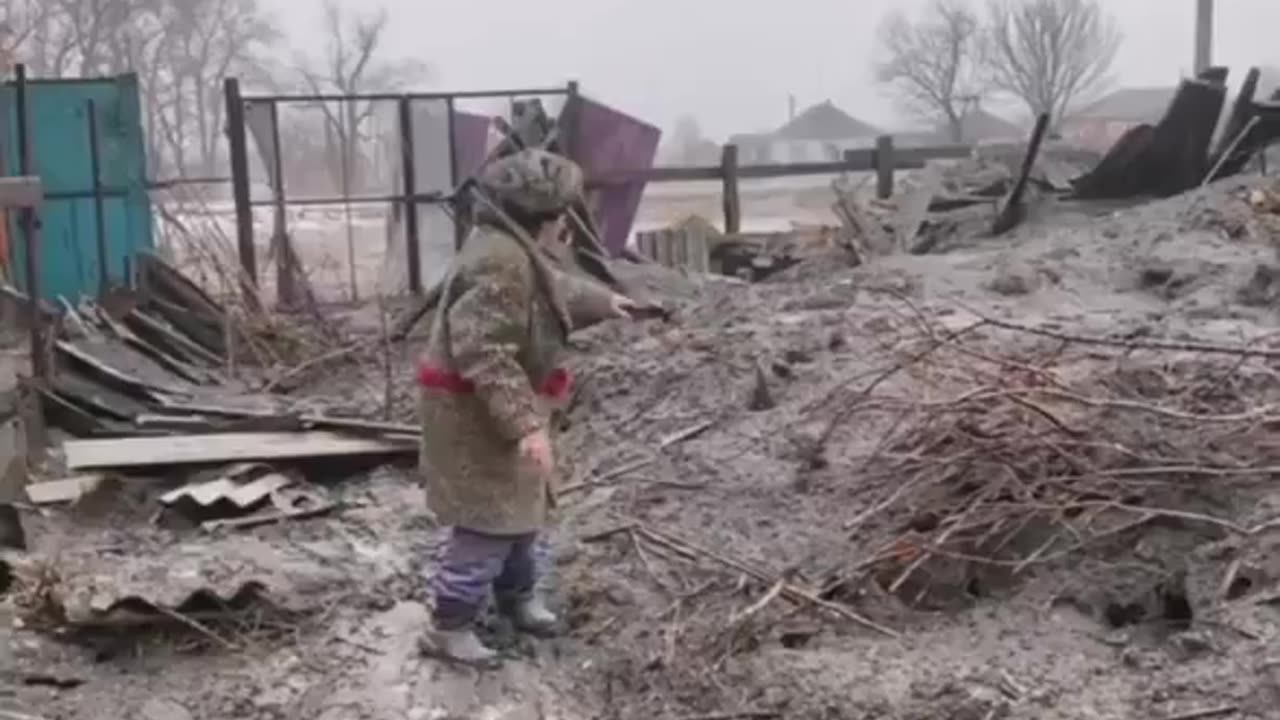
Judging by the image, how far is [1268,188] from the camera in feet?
37.6

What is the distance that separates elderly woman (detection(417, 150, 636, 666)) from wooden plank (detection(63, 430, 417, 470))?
245 cm

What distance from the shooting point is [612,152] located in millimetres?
14211

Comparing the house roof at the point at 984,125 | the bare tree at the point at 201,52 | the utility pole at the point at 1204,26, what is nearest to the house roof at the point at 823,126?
the house roof at the point at 984,125

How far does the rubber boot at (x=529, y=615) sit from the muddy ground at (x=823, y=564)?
0.21 ft

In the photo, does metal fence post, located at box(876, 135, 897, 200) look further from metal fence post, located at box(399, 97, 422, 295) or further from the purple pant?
the purple pant

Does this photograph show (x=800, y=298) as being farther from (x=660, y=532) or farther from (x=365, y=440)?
(x=660, y=532)

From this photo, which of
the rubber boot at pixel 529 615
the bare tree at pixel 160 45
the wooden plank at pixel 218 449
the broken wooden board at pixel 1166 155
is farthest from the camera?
the bare tree at pixel 160 45

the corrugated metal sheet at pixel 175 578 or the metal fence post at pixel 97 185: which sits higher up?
the metal fence post at pixel 97 185

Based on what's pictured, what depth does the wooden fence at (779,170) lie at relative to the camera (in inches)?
569

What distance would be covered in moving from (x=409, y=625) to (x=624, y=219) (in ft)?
30.6

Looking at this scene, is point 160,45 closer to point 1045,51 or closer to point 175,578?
point 1045,51

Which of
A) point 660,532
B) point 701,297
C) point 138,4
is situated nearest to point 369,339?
point 701,297

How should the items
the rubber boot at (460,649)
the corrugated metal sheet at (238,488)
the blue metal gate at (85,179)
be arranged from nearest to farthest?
the rubber boot at (460,649) → the corrugated metal sheet at (238,488) → the blue metal gate at (85,179)

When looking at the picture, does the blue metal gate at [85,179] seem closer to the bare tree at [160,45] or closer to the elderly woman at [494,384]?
the elderly woman at [494,384]
